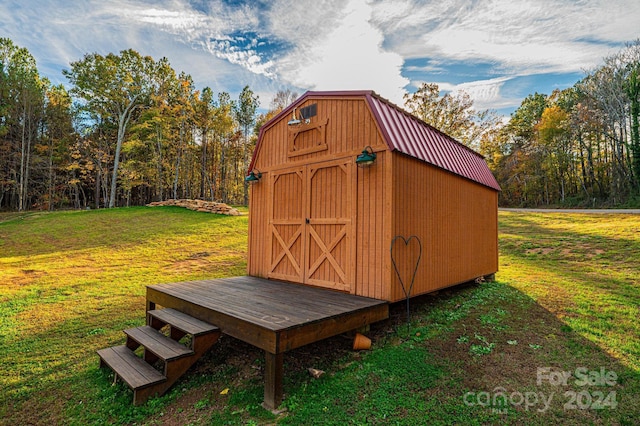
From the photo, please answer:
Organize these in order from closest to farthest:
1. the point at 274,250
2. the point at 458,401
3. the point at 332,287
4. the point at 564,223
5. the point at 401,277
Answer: the point at 458,401 → the point at 401,277 → the point at 332,287 → the point at 274,250 → the point at 564,223

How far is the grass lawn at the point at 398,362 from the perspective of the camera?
8.44 ft

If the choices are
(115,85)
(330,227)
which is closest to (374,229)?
(330,227)

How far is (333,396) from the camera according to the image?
8.93 feet

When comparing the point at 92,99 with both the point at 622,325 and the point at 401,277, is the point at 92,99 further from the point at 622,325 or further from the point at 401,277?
the point at 622,325

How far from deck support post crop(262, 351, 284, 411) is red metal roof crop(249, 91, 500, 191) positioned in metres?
2.89

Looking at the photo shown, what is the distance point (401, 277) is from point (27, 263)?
10.8 m

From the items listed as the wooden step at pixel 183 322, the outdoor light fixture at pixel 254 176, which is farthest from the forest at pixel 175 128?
the wooden step at pixel 183 322

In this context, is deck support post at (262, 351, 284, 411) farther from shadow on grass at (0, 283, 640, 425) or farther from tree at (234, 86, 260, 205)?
tree at (234, 86, 260, 205)

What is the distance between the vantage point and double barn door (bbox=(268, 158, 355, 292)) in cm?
443

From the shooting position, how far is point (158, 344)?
3.27m

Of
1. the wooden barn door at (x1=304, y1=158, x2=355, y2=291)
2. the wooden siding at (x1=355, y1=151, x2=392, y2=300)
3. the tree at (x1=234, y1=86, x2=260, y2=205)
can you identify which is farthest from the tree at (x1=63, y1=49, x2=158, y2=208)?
the wooden siding at (x1=355, y1=151, x2=392, y2=300)

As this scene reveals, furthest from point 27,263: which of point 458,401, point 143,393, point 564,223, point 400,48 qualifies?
point 564,223

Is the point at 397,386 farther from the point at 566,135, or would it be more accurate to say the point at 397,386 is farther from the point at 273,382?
the point at 566,135

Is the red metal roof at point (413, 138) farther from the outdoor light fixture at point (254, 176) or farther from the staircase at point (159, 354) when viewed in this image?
the staircase at point (159, 354)
